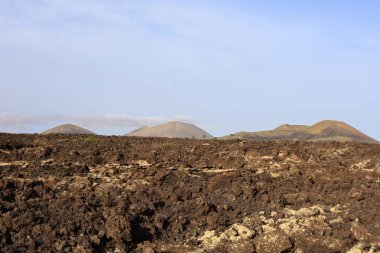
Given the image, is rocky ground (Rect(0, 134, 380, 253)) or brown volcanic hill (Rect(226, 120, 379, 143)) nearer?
rocky ground (Rect(0, 134, 380, 253))

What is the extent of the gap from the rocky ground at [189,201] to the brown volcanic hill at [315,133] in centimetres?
3359

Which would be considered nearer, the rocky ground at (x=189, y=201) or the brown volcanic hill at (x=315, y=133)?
the rocky ground at (x=189, y=201)

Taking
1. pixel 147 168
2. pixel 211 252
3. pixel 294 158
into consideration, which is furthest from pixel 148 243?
pixel 294 158

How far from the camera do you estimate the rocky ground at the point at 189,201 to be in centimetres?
918

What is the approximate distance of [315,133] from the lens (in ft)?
171

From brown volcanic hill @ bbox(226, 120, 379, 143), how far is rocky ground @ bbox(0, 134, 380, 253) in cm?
3359

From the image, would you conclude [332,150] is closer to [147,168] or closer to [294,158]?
[294,158]

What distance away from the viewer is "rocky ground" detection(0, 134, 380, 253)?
9.18m

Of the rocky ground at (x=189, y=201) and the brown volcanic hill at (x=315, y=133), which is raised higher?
the brown volcanic hill at (x=315, y=133)

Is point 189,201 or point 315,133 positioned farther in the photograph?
point 315,133

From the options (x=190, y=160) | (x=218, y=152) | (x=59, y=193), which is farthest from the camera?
(x=218, y=152)

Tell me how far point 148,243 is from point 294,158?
26.3 feet

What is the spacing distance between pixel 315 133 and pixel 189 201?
42.7m

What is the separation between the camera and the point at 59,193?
11320 millimetres
